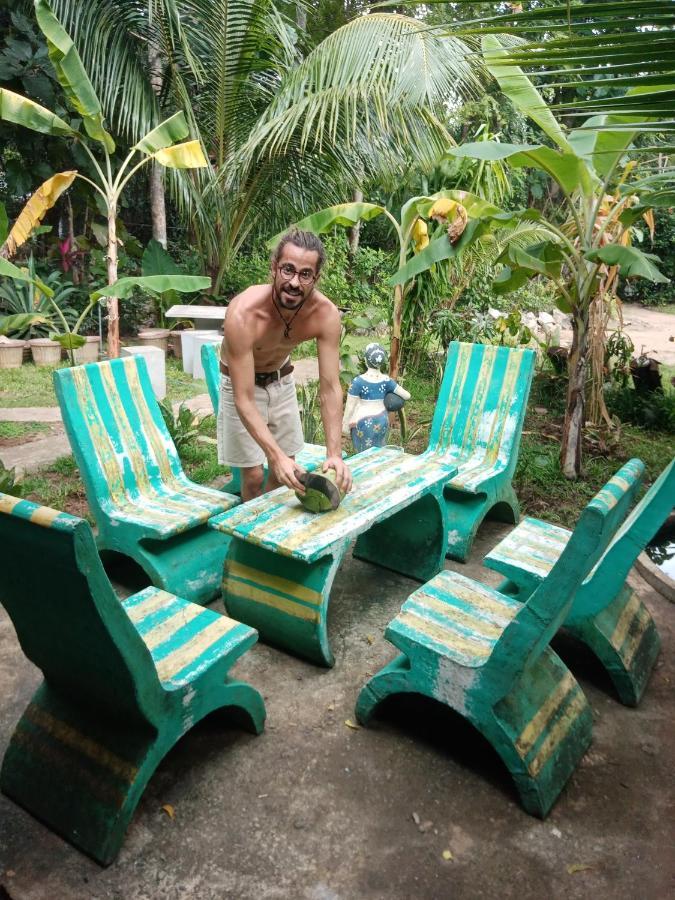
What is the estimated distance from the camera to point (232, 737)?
2492 mm

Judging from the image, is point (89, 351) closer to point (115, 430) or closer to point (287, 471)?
point (115, 430)

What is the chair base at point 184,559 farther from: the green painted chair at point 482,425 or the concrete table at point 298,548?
the green painted chair at point 482,425

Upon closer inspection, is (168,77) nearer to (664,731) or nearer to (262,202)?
(262,202)

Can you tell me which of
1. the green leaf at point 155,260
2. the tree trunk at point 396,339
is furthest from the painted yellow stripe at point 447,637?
the green leaf at point 155,260

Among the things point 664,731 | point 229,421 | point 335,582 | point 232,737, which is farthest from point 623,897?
point 229,421

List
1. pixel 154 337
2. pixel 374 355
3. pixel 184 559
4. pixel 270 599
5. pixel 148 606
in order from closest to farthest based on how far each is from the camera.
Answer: pixel 148 606 → pixel 270 599 → pixel 184 559 → pixel 374 355 → pixel 154 337

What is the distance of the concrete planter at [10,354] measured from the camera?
8109 millimetres

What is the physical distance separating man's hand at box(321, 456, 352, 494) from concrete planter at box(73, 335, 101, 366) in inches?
251

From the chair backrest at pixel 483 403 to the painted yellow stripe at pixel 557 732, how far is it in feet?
6.53

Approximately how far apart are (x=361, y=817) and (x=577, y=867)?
680 mm

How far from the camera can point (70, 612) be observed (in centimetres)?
174

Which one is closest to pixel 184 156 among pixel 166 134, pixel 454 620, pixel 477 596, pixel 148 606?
pixel 166 134

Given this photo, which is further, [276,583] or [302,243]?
[302,243]

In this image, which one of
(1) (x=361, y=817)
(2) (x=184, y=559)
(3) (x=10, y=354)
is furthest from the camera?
(3) (x=10, y=354)
